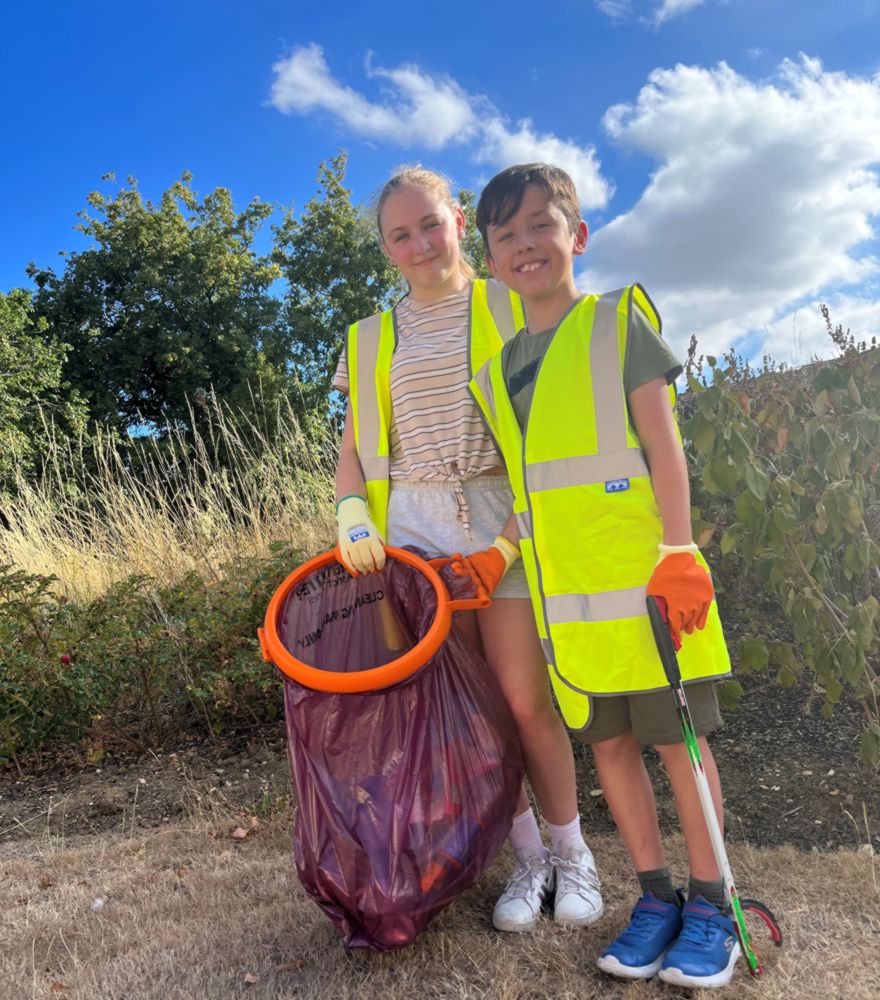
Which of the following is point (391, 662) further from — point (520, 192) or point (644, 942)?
point (520, 192)

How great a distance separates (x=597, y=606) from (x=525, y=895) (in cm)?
79

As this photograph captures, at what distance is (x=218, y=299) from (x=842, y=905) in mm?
18878

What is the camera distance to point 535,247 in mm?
1764

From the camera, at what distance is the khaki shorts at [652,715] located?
64.8 inches

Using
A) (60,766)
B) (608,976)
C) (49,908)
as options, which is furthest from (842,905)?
(60,766)

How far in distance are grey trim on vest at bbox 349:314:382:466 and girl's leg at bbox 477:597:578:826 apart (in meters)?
0.48

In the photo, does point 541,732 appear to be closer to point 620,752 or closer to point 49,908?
point 620,752

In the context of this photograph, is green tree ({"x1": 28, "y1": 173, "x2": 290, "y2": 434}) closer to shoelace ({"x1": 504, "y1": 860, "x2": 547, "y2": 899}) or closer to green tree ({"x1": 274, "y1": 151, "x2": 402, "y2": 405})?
green tree ({"x1": 274, "y1": 151, "x2": 402, "y2": 405})

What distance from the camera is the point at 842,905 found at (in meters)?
1.96

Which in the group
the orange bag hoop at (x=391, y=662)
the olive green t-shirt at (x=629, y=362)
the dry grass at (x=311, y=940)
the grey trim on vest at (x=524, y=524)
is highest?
the olive green t-shirt at (x=629, y=362)

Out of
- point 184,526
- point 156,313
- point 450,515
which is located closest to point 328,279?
point 156,313

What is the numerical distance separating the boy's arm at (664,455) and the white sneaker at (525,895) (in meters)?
0.94

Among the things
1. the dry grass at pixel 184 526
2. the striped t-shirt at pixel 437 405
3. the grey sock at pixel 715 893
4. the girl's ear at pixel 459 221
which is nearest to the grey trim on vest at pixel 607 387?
the striped t-shirt at pixel 437 405

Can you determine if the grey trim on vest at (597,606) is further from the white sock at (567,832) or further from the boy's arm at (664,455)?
the white sock at (567,832)
